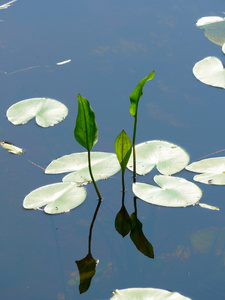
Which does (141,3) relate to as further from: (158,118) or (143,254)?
(143,254)

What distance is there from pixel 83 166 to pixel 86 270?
390 mm

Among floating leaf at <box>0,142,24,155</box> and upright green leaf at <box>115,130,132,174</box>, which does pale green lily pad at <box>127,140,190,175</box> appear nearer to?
upright green leaf at <box>115,130,132,174</box>

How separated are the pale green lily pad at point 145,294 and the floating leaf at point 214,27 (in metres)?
1.36

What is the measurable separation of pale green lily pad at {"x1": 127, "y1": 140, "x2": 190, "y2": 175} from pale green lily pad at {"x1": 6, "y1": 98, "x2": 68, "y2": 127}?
0.36 m

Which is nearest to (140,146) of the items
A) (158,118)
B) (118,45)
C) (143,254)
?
(158,118)

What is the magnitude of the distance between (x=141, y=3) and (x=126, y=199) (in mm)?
1413

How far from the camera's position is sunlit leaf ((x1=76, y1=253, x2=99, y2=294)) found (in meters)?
1.06

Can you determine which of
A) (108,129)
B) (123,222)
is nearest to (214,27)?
(108,129)

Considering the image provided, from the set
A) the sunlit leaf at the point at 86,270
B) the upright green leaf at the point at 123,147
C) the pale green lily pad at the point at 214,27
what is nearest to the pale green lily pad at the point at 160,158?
the upright green leaf at the point at 123,147

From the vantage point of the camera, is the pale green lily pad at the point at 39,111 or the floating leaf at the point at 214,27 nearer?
the pale green lily pad at the point at 39,111

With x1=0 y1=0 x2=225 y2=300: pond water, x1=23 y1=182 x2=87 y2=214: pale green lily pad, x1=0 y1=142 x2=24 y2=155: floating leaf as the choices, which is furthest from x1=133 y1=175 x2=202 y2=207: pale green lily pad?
x1=0 y1=142 x2=24 y2=155: floating leaf

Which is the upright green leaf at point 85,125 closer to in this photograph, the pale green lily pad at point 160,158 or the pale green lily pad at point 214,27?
the pale green lily pad at point 160,158

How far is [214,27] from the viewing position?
2.12 metres

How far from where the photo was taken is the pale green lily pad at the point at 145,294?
3.27 ft
